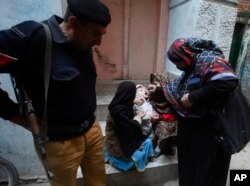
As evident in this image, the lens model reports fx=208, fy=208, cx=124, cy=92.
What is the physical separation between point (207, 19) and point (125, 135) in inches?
75.8

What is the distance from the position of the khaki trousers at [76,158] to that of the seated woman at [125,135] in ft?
1.67

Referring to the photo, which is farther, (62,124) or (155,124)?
(155,124)

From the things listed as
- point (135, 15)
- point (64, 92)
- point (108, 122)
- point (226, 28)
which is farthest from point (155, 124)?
point (135, 15)

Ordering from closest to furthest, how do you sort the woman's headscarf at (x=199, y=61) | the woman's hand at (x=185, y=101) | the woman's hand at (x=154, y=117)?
the woman's headscarf at (x=199, y=61)
the woman's hand at (x=185, y=101)
the woman's hand at (x=154, y=117)

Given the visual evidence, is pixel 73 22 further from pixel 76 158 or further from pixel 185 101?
pixel 185 101

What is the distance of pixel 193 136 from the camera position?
72.9 inches

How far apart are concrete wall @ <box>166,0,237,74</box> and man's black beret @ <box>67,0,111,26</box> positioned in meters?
2.02

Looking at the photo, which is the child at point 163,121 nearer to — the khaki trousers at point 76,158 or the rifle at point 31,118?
the khaki trousers at point 76,158

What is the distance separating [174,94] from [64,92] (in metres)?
1.08

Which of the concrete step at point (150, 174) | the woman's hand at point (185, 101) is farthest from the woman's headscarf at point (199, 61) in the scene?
the concrete step at point (150, 174)

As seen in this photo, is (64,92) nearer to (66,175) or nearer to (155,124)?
(66,175)

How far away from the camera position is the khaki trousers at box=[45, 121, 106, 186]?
1273mm

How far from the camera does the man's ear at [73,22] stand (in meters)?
1.09

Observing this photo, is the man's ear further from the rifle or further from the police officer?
the rifle
